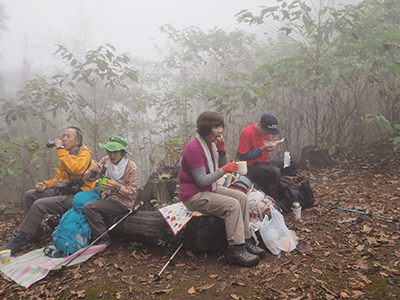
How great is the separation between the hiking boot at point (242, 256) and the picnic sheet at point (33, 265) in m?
Result: 1.72

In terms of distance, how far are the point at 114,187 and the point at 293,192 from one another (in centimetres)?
264

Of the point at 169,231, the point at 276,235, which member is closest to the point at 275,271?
the point at 276,235

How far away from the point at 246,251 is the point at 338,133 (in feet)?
17.0

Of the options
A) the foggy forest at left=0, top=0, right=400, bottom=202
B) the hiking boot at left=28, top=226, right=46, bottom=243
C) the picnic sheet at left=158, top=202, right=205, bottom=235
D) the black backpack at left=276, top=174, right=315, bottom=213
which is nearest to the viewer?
the picnic sheet at left=158, top=202, right=205, bottom=235

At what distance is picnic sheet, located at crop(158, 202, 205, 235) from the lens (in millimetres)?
2834

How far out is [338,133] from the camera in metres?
6.43

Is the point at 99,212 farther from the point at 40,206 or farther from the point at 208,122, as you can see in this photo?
the point at 208,122

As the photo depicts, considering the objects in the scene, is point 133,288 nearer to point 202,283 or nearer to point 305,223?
point 202,283

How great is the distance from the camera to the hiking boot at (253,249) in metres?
2.65

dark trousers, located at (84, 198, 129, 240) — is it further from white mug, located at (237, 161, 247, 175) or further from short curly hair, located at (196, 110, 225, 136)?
white mug, located at (237, 161, 247, 175)

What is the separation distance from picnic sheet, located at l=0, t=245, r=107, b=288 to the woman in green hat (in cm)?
28

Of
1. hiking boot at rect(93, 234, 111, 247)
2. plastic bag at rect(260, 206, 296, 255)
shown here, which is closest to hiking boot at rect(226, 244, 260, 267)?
plastic bag at rect(260, 206, 296, 255)

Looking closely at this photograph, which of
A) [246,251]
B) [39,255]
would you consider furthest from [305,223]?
[39,255]

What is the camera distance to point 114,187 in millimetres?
3096
